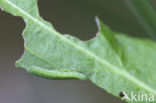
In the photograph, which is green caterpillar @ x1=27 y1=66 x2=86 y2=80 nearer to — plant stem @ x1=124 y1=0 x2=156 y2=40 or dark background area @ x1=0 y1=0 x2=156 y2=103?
plant stem @ x1=124 y1=0 x2=156 y2=40

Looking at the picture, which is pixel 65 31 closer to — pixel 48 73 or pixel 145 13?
pixel 145 13

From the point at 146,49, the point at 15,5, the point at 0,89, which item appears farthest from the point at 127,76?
the point at 0,89

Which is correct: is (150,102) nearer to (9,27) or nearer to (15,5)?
(15,5)

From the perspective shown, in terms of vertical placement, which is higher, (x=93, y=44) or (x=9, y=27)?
(x=93, y=44)

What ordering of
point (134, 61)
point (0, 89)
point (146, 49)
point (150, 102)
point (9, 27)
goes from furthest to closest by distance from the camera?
point (0, 89) → point (9, 27) → point (146, 49) → point (134, 61) → point (150, 102)

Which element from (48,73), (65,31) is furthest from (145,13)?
(65,31)

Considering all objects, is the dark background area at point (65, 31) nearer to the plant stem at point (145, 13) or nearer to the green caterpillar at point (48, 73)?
the plant stem at point (145, 13)
